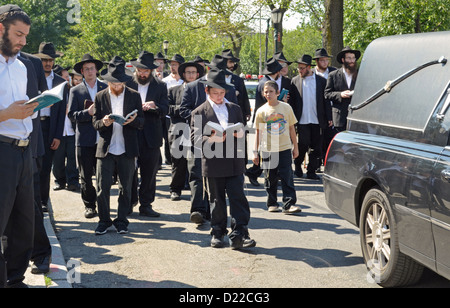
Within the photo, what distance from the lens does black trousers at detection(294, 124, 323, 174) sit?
1150 centimetres

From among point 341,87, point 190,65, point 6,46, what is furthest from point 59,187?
point 6,46

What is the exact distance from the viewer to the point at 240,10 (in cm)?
3562

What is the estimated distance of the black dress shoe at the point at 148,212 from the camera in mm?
8656

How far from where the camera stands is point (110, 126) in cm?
769

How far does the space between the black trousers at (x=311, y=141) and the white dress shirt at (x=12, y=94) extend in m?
7.33

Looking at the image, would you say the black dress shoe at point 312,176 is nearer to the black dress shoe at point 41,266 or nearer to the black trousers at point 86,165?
the black trousers at point 86,165

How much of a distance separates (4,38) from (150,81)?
4.33 m

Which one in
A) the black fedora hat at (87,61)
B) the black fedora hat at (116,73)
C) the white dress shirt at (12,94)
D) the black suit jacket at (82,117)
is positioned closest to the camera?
the white dress shirt at (12,94)

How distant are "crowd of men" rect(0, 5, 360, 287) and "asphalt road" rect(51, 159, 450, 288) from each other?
314 mm

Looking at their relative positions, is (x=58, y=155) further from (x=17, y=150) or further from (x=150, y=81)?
(x=17, y=150)

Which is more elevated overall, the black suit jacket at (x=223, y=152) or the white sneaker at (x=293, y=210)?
the black suit jacket at (x=223, y=152)

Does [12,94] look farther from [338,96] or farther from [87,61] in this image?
[338,96]

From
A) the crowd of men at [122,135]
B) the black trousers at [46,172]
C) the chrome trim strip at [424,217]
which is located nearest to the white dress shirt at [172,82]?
the crowd of men at [122,135]
